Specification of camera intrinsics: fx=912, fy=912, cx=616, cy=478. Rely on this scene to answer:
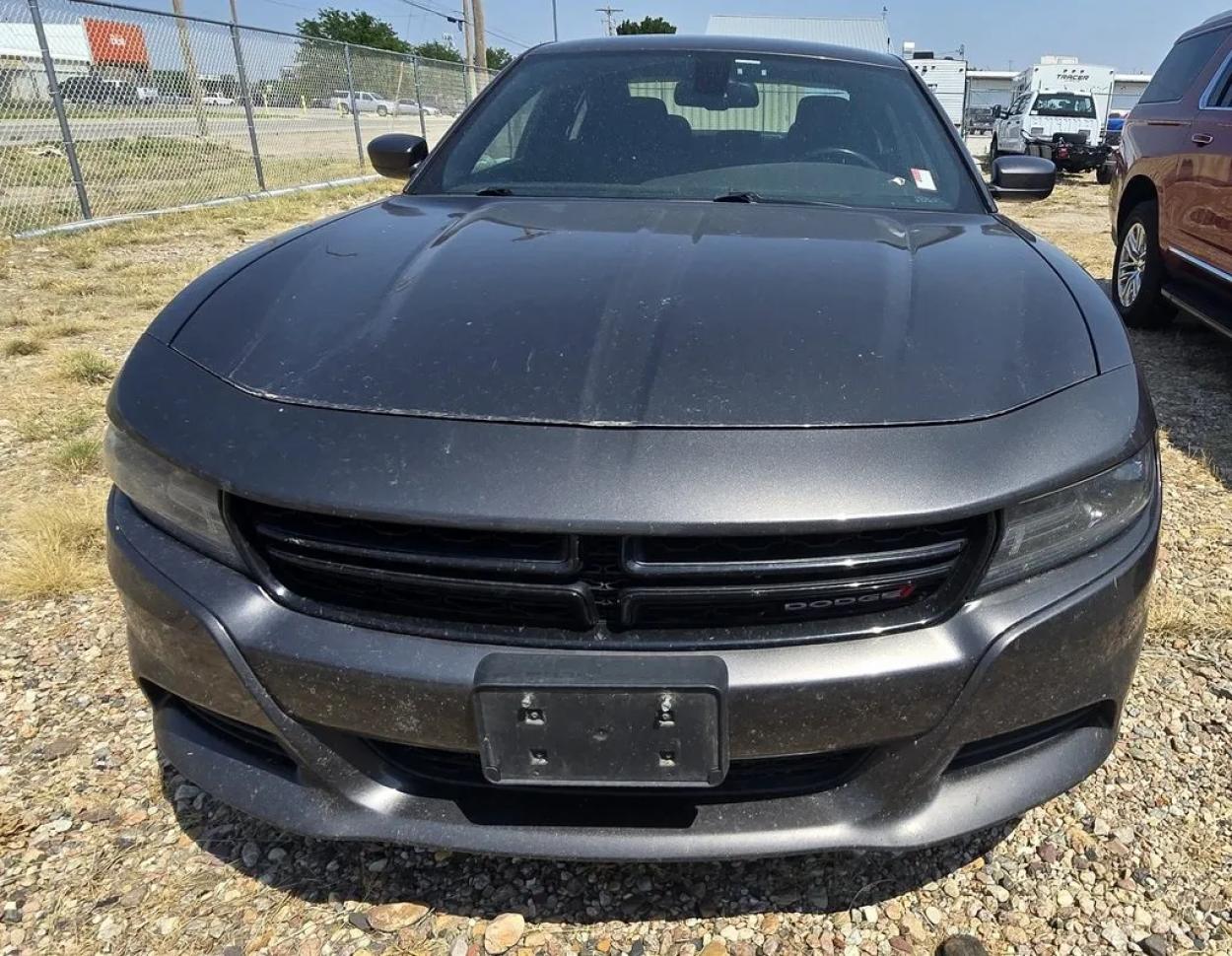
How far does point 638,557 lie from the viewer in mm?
1229

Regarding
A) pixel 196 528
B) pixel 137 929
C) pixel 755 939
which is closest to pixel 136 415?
pixel 196 528

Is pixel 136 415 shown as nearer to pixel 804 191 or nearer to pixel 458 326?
pixel 458 326

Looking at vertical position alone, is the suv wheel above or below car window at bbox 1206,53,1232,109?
below

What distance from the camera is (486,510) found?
47.1 inches

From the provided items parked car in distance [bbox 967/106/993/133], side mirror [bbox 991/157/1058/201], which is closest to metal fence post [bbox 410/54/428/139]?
side mirror [bbox 991/157/1058/201]

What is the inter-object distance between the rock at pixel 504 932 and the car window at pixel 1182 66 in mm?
5511

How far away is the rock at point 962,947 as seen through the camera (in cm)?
152

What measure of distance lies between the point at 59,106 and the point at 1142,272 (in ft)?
29.2

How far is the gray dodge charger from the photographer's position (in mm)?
1223

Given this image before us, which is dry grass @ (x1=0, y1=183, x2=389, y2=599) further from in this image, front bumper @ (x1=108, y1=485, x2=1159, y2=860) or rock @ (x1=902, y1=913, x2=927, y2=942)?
rock @ (x1=902, y1=913, x2=927, y2=942)

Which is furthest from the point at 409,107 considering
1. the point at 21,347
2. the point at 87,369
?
the point at 87,369

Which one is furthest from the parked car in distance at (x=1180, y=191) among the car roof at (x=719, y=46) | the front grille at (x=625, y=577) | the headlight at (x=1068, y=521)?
the front grille at (x=625, y=577)

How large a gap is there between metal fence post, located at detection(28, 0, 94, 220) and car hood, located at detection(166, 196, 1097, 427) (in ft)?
26.1

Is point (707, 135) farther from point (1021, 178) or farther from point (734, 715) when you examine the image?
point (734, 715)
